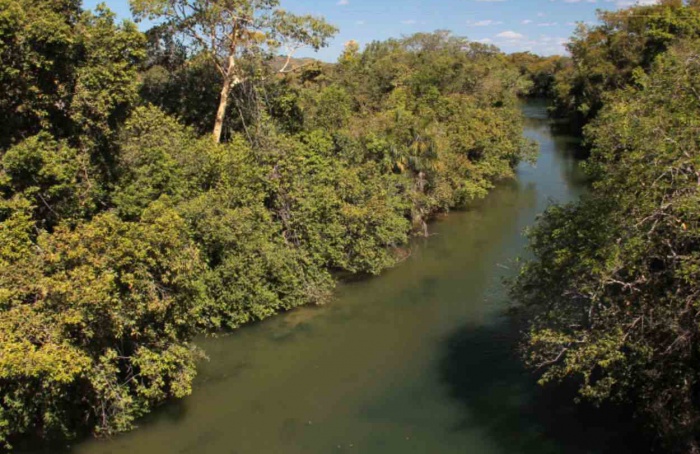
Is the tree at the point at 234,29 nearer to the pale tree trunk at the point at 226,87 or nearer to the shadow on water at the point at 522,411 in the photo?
the pale tree trunk at the point at 226,87

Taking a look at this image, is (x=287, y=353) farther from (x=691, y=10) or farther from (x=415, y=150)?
(x=691, y=10)

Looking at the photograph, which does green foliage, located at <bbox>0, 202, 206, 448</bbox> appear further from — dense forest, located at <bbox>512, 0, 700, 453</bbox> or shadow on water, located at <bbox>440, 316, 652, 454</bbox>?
dense forest, located at <bbox>512, 0, 700, 453</bbox>

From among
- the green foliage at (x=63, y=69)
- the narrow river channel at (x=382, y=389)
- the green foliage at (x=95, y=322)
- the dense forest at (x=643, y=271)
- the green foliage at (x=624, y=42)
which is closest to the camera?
the dense forest at (x=643, y=271)

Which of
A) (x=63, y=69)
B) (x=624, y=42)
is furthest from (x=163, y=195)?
(x=624, y=42)

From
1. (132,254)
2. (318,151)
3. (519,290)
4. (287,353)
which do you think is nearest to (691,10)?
(318,151)

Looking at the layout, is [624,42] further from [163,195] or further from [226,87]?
[163,195]

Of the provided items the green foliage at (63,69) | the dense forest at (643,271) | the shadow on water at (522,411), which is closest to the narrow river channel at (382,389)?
the shadow on water at (522,411)

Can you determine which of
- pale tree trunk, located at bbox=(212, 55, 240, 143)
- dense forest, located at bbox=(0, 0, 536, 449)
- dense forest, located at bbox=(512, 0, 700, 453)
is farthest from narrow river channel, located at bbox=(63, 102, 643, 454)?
pale tree trunk, located at bbox=(212, 55, 240, 143)
